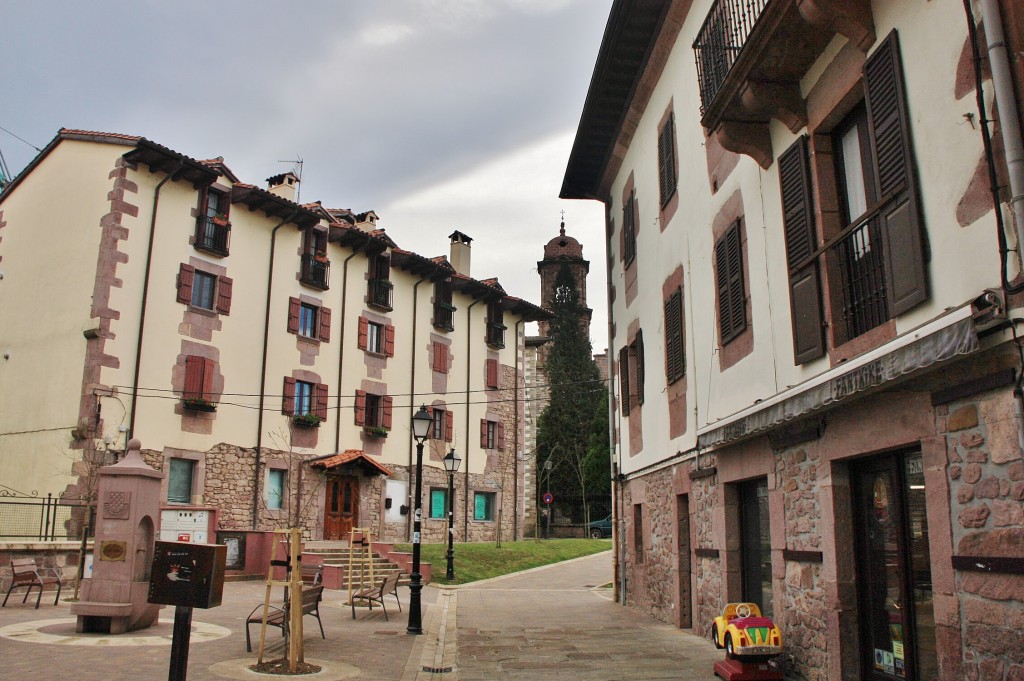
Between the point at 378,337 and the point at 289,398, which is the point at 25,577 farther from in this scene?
the point at 378,337

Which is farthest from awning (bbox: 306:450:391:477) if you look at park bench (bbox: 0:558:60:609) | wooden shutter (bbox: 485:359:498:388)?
park bench (bbox: 0:558:60:609)

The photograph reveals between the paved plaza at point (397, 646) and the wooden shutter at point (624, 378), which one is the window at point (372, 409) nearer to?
the paved plaza at point (397, 646)

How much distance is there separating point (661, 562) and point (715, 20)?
8622 mm

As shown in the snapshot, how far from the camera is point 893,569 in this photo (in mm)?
6867

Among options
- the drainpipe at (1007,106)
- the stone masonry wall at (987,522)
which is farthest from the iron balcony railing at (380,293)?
the drainpipe at (1007,106)

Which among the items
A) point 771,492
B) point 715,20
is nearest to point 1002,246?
point 771,492

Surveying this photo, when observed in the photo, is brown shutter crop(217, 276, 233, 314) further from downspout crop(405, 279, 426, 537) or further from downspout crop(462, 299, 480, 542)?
downspout crop(462, 299, 480, 542)

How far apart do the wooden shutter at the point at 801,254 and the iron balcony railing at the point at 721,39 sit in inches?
45.6

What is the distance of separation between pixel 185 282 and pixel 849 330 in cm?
2117

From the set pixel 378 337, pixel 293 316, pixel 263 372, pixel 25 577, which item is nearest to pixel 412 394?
pixel 378 337

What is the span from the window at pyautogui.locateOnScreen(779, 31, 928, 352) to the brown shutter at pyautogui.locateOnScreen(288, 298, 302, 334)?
21.2 m

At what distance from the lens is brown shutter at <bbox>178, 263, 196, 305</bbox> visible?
24.0 meters

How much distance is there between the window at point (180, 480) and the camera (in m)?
23.1

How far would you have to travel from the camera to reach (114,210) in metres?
22.7
